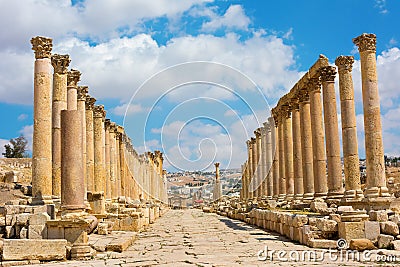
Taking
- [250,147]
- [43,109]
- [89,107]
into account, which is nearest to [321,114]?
[89,107]

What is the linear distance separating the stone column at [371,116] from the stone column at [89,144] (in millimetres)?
12692

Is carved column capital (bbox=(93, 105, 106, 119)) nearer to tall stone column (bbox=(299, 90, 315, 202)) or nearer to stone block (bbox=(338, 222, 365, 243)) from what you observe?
tall stone column (bbox=(299, 90, 315, 202))

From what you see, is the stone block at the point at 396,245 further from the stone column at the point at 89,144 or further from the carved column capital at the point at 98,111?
the carved column capital at the point at 98,111

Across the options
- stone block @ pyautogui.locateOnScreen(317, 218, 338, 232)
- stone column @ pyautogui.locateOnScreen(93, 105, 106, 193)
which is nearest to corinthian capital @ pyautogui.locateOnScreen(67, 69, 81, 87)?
stone column @ pyautogui.locateOnScreen(93, 105, 106, 193)

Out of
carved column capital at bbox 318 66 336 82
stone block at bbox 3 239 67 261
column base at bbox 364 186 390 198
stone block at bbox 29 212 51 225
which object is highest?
carved column capital at bbox 318 66 336 82

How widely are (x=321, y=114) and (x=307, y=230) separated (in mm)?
11571

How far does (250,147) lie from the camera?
49969 millimetres

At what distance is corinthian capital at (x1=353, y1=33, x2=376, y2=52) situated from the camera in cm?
1883

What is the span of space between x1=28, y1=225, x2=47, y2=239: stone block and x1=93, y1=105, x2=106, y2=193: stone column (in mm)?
12589

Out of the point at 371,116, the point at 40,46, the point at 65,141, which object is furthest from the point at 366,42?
the point at 40,46

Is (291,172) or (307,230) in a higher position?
(291,172)

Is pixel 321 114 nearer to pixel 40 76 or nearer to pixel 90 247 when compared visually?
pixel 40 76

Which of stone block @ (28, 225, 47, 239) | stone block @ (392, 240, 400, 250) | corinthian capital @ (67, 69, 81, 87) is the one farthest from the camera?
corinthian capital @ (67, 69, 81, 87)

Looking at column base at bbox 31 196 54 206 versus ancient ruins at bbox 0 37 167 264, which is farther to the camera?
column base at bbox 31 196 54 206
